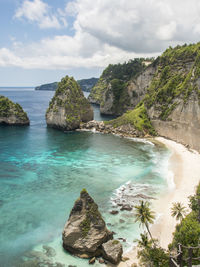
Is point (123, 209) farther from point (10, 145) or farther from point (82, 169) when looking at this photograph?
point (10, 145)

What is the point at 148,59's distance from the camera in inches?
7264

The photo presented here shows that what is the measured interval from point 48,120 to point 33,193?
70.1m

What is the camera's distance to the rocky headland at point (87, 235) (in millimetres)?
30391

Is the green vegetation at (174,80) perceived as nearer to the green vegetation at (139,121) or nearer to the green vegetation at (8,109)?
the green vegetation at (139,121)

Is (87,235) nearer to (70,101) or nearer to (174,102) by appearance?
(174,102)

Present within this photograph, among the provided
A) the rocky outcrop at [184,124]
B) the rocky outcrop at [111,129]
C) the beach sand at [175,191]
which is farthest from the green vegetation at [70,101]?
the beach sand at [175,191]

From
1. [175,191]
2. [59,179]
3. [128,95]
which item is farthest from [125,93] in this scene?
[175,191]

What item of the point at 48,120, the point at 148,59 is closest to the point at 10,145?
the point at 48,120

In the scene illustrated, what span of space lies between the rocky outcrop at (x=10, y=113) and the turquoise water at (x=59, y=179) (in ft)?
57.8

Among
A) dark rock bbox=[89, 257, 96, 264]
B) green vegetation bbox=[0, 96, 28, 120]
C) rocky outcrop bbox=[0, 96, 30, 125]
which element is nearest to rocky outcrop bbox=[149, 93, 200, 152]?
dark rock bbox=[89, 257, 96, 264]

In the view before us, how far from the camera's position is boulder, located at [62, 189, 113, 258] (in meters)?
30.6

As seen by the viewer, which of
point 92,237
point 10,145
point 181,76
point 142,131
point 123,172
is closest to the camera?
point 92,237

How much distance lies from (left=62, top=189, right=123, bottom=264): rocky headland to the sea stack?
76.4 metres

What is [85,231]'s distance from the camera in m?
31.0
